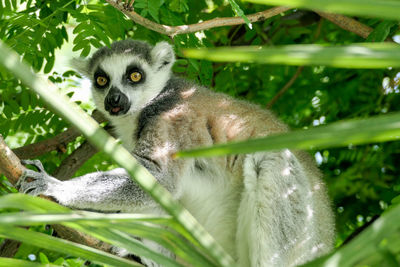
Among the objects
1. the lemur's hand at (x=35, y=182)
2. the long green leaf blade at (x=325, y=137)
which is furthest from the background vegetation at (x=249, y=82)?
the long green leaf blade at (x=325, y=137)

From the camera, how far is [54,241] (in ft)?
6.08

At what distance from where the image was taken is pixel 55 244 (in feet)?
6.11

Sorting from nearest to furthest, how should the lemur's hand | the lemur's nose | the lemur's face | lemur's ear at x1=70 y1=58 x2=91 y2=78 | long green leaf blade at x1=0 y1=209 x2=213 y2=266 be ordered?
long green leaf blade at x1=0 y1=209 x2=213 y2=266
the lemur's hand
the lemur's nose
the lemur's face
lemur's ear at x1=70 y1=58 x2=91 y2=78

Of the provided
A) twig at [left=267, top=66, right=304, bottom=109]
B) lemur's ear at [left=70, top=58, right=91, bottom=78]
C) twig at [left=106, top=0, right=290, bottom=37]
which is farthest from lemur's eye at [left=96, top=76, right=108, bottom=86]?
twig at [left=267, top=66, right=304, bottom=109]

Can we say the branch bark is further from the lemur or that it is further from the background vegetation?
the background vegetation

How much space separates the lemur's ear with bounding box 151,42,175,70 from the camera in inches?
221

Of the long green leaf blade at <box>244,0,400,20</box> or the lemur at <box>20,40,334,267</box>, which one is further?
the lemur at <box>20,40,334,267</box>

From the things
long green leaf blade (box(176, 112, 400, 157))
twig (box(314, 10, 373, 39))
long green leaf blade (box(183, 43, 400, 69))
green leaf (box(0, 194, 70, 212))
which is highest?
long green leaf blade (box(183, 43, 400, 69))

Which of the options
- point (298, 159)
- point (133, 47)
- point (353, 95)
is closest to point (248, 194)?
point (298, 159)

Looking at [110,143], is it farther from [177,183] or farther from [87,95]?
[87,95]

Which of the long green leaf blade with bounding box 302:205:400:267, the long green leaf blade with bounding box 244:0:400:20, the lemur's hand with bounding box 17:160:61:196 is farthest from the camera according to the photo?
the lemur's hand with bounding box 17:160:61:196

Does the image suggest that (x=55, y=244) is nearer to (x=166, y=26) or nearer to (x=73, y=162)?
(x=166, y=26)

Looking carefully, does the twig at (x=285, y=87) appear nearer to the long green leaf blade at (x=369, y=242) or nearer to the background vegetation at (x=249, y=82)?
the background vegetation at (x=249, y=82)

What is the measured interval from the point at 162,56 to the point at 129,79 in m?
0.46
